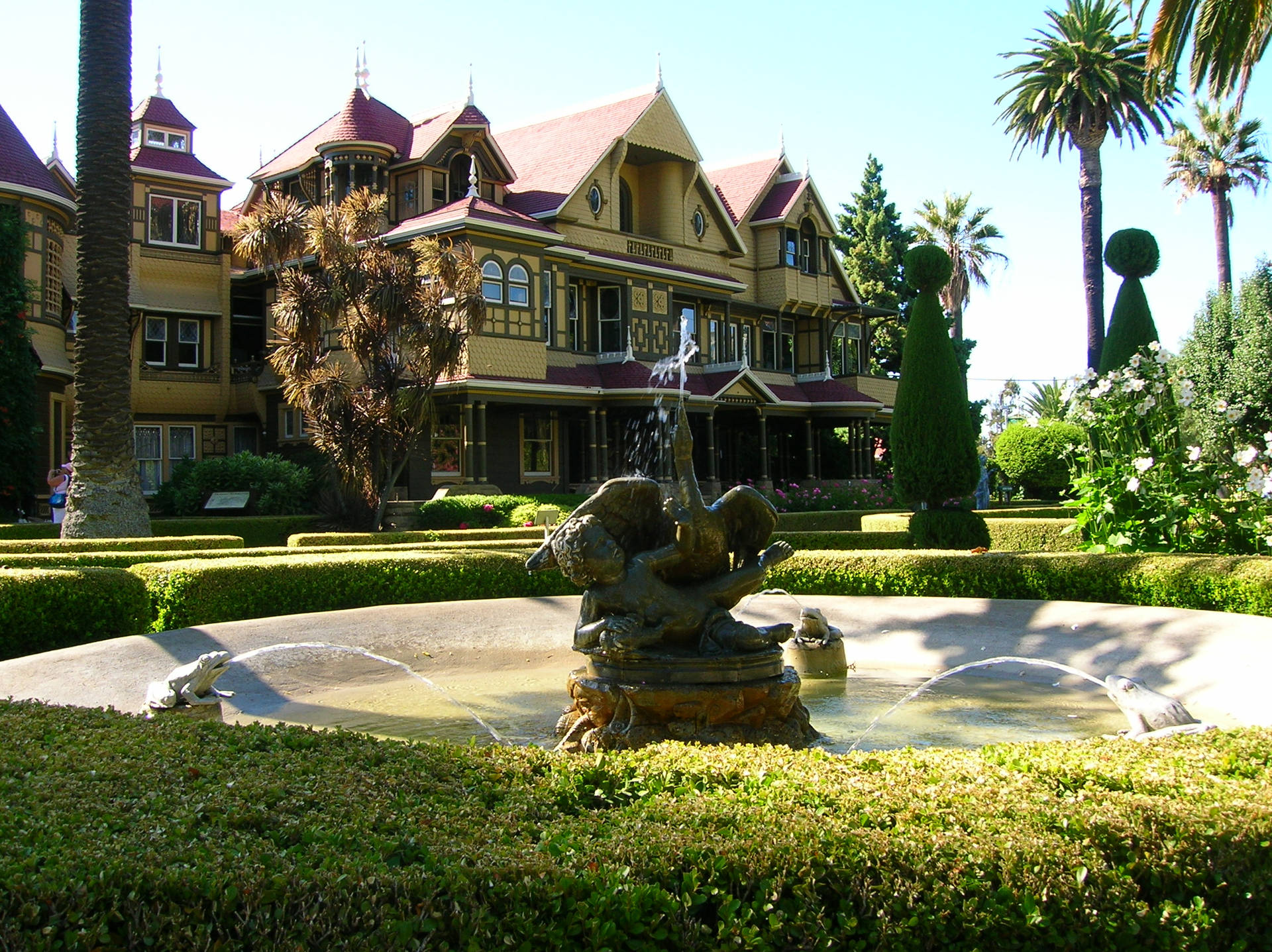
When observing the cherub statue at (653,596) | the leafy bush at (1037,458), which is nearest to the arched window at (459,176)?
the leafy bush at (1037,458)

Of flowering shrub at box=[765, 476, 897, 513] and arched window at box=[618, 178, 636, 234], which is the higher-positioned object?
arched window at box=[618, 178, 636, 234]

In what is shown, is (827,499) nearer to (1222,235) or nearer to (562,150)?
(562,150)

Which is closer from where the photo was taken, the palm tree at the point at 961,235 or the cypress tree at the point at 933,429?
the cypress tree at the point at 933,429

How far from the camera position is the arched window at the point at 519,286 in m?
30.2

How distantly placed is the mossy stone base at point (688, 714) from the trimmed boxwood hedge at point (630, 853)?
7.14 ft

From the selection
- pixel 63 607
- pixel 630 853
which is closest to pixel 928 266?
pixel 63 607

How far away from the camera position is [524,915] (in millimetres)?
3252

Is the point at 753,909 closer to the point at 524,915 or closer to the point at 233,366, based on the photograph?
the point at 524,915

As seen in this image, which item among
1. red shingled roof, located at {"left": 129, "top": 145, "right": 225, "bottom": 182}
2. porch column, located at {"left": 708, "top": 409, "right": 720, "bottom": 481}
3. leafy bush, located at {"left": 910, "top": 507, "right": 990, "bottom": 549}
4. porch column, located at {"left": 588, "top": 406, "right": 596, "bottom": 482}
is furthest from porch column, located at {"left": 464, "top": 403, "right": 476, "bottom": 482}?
leafy bush, located at {"left": 910, "top": 507, "right": 990, "bottom": 549}

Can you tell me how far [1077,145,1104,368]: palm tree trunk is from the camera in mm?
37312

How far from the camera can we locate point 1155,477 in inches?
532

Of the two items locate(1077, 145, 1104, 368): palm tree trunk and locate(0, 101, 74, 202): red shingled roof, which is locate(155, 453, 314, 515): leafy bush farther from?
locate(1077, 145, 1104, 368): palm tree trunk

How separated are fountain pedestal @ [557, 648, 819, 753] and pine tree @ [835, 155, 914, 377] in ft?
160

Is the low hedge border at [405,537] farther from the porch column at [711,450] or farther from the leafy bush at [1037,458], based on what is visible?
the leafy bush at [1037,458]
